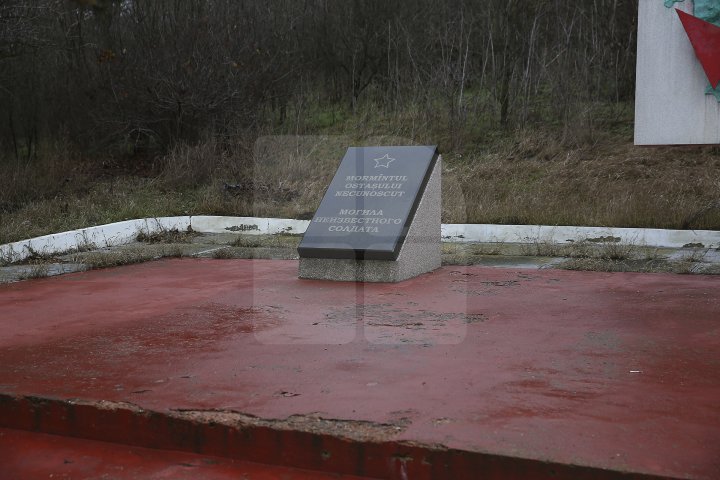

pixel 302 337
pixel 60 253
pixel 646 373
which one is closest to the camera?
pixel 646 373

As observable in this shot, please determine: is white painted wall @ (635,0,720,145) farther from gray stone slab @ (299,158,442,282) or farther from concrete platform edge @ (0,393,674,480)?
concrete platform edge @ (0,393,674,480)

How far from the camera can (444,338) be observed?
5383 mm

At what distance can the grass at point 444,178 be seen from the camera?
1190 cm

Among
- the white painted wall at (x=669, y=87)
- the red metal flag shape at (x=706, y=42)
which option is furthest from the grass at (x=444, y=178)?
the red metal flag shape at (x=706, y=42)

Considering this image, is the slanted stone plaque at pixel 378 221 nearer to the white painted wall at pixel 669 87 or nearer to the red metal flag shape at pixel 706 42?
the white painted wall at pixel 669 87

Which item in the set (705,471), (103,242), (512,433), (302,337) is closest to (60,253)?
(103,242)

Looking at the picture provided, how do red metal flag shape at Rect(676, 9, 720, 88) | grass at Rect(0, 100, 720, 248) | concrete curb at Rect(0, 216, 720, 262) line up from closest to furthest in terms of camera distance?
concrete curb at Rect(0, 216, 720, 262) < red metal flag shape at Rect(676, 9, 720, 88) < grass at Rect(0, 100, 720, 248)

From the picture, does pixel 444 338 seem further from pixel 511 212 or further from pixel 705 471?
pixel 511 212

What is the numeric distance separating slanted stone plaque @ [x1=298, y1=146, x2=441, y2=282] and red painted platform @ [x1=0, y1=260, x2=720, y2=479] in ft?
1.84

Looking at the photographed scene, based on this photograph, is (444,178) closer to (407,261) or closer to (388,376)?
(407,261)

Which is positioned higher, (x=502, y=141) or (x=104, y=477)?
(x=502, y=141)

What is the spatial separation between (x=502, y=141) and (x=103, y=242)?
9101 mm

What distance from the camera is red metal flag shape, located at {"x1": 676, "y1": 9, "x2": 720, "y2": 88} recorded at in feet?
34.9

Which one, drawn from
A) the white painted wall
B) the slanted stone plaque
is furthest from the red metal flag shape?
the slanted stone plaque
